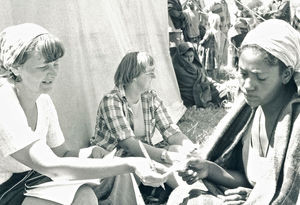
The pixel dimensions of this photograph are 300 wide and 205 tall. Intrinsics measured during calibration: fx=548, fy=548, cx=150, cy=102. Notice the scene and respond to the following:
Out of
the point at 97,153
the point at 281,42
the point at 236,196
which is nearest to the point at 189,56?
the point at 97,153

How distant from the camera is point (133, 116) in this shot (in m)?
4.38

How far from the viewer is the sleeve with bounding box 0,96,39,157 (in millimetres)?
2578

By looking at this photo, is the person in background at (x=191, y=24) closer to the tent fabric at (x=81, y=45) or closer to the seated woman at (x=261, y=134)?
the tent fabric at (x=81, y=45)

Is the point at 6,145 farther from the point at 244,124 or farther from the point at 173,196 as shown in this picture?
the point at 244,124

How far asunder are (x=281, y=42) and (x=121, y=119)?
2.05 m

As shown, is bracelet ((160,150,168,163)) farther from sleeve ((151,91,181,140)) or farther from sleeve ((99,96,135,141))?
sleeve ((151,91,181,140))

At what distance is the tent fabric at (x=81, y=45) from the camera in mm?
4598

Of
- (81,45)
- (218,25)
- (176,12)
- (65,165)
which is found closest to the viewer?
(65,165)

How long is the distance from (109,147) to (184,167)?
1.58 metres

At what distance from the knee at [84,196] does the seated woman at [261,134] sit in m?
0.41

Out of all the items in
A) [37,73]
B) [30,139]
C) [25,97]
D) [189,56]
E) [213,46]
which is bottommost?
[213,46]

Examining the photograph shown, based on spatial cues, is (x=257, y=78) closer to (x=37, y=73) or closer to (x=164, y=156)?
(x=37, y=73)

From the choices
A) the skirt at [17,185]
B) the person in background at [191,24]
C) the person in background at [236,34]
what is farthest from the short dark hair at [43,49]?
the person in background at [236,34]

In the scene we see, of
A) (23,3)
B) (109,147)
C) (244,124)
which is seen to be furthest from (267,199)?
(23,3)
